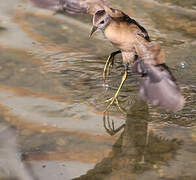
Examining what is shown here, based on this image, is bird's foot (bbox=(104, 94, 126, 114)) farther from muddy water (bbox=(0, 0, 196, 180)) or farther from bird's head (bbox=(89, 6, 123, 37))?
bird's head (bbox=(89, 6, 123, 37))

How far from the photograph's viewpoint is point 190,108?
3.65 meters

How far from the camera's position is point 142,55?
338cm

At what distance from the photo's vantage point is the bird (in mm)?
2992

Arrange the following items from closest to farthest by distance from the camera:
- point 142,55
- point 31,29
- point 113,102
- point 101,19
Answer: point 142,55, point 101,19, point 113,102, point 31,29

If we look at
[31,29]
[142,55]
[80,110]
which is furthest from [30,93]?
[31,29]

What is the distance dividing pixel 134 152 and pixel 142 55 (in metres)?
0.65

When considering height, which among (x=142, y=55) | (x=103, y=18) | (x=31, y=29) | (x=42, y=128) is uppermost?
(x=103, y=18)

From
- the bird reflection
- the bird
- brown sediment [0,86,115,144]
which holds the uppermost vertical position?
the bird

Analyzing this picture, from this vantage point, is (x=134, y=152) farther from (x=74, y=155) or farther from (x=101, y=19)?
(x=101, y=19)

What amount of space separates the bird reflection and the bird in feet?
0.91

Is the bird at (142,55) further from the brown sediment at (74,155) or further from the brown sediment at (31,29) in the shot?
the brown sediment at (31,29)

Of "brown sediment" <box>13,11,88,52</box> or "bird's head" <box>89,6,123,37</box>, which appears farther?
"brown sediment" <box>13,11,88,52</box>

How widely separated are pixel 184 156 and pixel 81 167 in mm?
656

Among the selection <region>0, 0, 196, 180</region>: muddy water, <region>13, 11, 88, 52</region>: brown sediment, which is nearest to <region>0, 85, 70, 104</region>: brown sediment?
<region>0, 0, 196, 180</region>: muddy water
